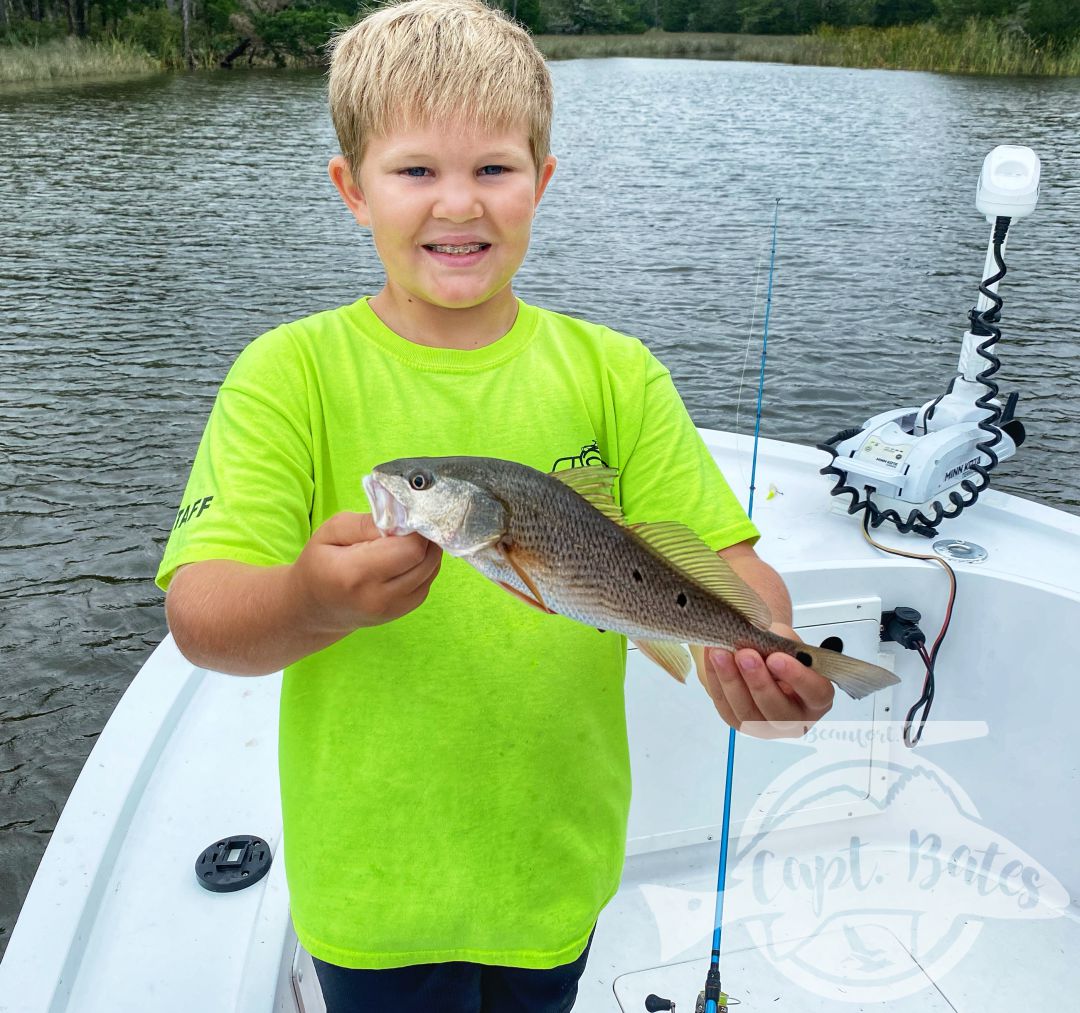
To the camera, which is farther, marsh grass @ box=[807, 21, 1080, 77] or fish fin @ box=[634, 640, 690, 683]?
marsh grass @ box=[807, 21, 1080, 77]

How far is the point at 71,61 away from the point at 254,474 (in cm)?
3923

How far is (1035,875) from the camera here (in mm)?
3518

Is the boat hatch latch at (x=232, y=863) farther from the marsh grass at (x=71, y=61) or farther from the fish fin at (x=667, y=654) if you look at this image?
the marsh grass at (x=71, y=61)

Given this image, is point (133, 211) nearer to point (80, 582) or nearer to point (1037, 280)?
point (80, 582)

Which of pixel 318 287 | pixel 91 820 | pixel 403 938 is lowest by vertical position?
pixel 318 287

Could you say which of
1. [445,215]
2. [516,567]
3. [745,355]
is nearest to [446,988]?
[516,567]

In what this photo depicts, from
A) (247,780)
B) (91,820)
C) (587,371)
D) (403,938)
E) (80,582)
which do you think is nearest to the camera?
(403,938)

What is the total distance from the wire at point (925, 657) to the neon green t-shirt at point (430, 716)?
1.93 m

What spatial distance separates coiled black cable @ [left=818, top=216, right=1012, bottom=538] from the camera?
11.7 ft

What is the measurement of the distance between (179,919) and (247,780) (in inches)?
18.2

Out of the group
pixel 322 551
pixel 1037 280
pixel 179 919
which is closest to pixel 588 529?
pixel 322 551

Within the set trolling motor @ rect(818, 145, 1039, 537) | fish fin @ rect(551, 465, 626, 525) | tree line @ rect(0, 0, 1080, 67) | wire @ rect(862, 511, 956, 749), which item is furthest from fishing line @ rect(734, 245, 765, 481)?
tree line @ rect(0, 0, 1080, 67)

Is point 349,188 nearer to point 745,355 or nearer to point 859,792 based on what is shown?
point 859,792

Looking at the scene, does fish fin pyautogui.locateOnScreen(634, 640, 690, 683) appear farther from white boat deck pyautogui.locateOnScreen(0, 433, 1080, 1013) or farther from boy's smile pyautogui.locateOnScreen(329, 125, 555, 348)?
white boat deck pyautogui.locateOnScreen(0, 433, 1080, 1013)
